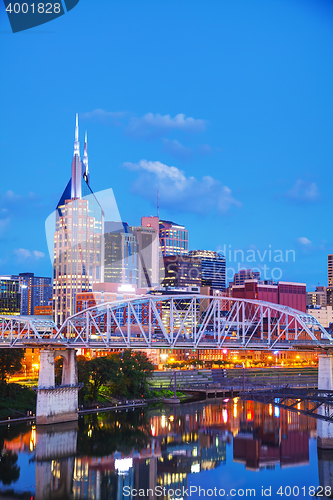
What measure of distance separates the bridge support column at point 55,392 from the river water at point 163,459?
2.05 metres

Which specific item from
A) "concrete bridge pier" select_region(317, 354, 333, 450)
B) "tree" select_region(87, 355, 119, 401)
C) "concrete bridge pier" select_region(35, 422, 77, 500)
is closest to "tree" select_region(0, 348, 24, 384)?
"tree" select_region(87, 355, 119, 401)

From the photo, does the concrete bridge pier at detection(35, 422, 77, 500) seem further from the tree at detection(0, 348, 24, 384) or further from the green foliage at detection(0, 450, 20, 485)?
the tree at detection(0, 348, 24, 384)

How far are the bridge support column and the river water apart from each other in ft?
6.72

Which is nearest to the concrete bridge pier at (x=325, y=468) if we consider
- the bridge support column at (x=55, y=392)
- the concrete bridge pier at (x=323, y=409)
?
the concrete bridge pier at (x=323, y=409)

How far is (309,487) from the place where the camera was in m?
57.2

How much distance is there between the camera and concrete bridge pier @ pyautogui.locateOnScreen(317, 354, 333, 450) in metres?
69.2

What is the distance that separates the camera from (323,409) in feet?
224

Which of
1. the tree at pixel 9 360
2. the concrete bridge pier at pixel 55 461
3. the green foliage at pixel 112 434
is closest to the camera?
the concrete bridge pier at pixel 55 461

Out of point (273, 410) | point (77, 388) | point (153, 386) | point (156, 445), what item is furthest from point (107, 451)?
point (153, 386)

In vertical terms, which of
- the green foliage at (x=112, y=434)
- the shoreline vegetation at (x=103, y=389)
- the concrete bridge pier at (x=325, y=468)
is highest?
the shoreline vegetation at (x=103, y=389)

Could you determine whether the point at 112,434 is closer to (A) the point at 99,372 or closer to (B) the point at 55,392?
(B) the point at 55,392

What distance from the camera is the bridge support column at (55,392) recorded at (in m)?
87.9

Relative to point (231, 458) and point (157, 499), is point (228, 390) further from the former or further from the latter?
point (157, 499)

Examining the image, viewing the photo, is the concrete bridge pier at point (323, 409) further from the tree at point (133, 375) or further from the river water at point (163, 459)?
the tree at point (133, 375)
